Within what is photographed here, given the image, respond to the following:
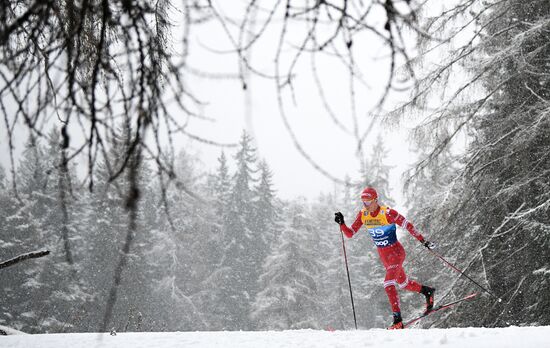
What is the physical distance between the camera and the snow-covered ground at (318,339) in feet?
12.0

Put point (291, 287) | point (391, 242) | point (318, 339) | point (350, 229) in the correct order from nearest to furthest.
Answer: point (318, 339) < point (391, 242) < point (350, 229) < point (291, 287)

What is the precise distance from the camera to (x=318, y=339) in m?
4.87

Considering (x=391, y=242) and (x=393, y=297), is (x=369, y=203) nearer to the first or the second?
(x=391, y=242)

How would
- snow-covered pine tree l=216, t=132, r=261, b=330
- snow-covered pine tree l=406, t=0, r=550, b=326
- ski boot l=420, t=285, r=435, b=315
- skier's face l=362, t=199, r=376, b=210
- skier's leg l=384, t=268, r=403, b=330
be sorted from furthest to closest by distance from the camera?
snow-covered pine tree l=216, t=132, r=261, b=330 < snow-covered pine tree l=406, t=0, r=550, b=326 < ski boot l=420, t=285, r=435, b=315 < skier's face l=362, t=199, r=376, b=210 < skier's leg l=384, t=268, r=403, b=330

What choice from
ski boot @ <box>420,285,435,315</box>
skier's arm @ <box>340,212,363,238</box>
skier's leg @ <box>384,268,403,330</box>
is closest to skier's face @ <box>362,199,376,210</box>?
skier's arm @ <box>340,212,363,238</box>

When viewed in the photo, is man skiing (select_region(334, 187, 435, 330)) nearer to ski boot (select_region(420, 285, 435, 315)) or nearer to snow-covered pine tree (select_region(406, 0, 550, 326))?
ski boot (select_region(420, 285, 435, 315))

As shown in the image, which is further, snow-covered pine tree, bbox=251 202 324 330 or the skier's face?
snow-covered pine tree, bbox=251 202 324 330

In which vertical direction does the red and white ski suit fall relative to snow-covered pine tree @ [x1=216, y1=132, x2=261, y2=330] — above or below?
below

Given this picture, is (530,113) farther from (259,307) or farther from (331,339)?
(259,307)

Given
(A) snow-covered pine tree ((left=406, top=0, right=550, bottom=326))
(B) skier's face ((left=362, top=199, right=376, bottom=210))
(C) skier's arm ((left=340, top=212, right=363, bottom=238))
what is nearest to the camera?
(B) skier's face ((left=362, top=199, right=376, bottom=210))

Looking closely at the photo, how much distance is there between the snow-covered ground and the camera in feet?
12.0

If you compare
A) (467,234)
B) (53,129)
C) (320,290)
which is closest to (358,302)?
(320,290)

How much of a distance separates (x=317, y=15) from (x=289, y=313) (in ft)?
91.1

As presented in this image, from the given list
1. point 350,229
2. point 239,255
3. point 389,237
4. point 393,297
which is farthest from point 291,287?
point 389,237
